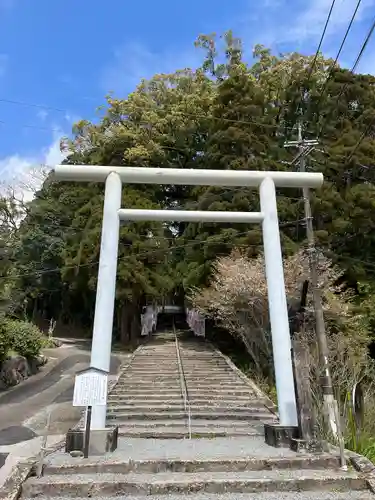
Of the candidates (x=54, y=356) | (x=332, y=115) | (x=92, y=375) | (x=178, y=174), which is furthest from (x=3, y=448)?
(x=332, y=115)

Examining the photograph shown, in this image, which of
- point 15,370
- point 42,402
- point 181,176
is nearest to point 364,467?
point 181,176

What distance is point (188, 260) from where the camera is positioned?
797 inches

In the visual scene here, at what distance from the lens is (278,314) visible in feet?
23.0

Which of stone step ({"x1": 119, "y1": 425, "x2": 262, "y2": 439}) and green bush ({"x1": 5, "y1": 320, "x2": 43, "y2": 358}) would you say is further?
green bush ({"x1": 5, "y1": 320, "x2": 43, "y2": 358})

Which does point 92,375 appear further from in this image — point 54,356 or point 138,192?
point 138,192

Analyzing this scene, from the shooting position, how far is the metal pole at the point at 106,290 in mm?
6528

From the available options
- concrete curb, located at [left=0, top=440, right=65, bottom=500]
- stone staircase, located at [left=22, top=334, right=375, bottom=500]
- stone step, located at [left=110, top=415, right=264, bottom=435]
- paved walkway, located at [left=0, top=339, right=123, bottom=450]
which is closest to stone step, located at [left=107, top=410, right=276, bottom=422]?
stone staircase, located at [left=22, top=334, right=375, bottom=500]

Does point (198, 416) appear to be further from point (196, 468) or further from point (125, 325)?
point (125, 325)

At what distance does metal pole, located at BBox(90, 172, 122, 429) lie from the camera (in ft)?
21.4

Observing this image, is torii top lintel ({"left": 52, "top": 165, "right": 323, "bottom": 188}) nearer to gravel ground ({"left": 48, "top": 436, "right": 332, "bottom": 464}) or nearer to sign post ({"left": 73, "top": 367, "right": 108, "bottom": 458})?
sign post ({"left": 73, "top": 367, "right": 108, "bottom": 458})

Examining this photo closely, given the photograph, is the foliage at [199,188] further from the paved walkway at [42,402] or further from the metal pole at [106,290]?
the metal pole at [106,290]

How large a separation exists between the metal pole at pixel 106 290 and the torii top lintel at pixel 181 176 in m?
0.24

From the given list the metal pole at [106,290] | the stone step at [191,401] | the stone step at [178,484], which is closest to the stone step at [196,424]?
the stone step at [191,401]

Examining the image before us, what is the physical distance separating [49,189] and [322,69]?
809 inches
